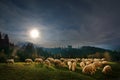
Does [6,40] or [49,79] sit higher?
[6,40]

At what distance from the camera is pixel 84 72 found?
40.1 m

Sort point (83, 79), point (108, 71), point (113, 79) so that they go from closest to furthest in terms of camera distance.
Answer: point (83, 79) → point (113, 79) → point (108, 71)

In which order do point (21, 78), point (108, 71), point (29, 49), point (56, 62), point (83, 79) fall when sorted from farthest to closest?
point (29, 49) → point (56, 62) → point (108, 71) → point (83, 79) → point (21, 78)

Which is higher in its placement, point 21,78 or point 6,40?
point 6,40

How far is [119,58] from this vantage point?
122m

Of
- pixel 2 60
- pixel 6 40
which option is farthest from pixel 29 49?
pixel 2 60

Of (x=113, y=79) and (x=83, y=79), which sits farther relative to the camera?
(x=113, y=79)

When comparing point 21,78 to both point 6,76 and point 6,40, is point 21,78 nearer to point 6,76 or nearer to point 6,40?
point 6,76

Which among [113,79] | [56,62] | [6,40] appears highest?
[6,40]

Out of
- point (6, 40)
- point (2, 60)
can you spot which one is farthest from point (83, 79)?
point (6, 40)

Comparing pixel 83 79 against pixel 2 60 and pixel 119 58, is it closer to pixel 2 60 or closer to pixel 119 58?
pixel 2 60

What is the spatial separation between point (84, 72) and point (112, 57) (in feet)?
305

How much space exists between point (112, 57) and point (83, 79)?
332ft

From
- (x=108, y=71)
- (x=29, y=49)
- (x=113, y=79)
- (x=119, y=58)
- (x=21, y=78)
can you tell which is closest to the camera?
(x=21, y=78)
